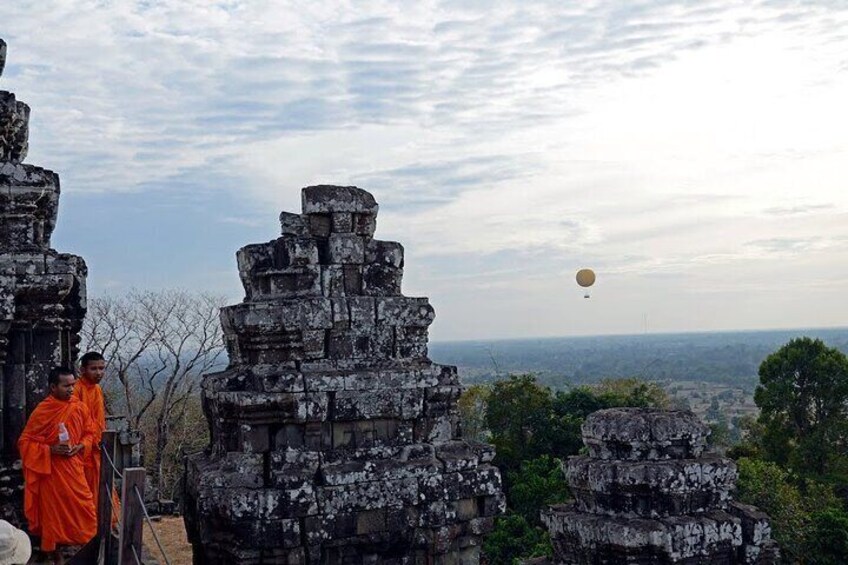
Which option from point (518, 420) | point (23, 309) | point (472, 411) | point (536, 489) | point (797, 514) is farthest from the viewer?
point (472, 411)

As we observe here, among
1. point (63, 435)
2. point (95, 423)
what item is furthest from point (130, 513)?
point (95, 423)

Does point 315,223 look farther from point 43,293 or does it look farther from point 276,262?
point 43,293

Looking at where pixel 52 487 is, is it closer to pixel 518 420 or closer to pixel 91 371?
pixel 91 371

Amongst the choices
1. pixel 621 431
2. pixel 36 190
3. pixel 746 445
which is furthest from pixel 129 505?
pixel 746 445

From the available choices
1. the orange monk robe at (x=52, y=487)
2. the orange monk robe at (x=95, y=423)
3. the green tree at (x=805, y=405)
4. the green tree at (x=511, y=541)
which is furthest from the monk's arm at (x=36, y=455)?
the green tree at (x=805, y=405)

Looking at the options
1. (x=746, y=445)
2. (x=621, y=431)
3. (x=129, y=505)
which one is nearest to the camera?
(x=129, y=505)

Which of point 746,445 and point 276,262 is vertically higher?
point 276,262
